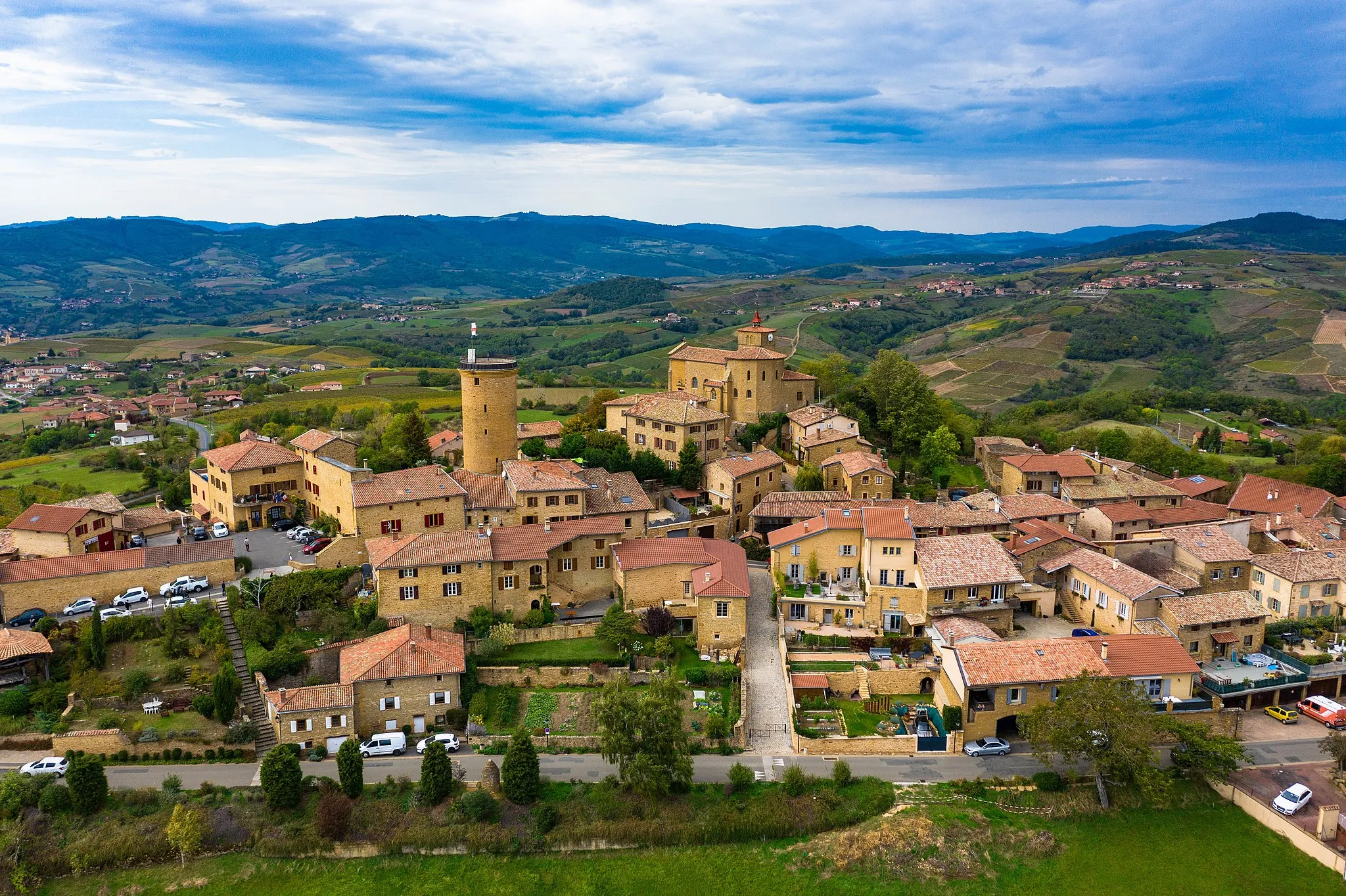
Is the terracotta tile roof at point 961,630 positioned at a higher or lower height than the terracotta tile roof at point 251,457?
lower

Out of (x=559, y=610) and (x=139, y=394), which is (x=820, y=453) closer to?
(x=559, y=610)

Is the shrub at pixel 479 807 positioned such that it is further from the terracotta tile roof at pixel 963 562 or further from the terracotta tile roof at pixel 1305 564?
the terracotta tile roof at pixel 1305 564

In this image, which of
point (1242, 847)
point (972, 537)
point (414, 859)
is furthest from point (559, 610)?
point (1242, 847)

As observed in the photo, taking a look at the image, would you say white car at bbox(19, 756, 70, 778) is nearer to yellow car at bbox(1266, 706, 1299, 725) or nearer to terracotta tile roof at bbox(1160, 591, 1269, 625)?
terracotta tile roof at bbox(1160, 591, 1269, 625)

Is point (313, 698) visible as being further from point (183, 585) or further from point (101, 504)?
point (101, 504)

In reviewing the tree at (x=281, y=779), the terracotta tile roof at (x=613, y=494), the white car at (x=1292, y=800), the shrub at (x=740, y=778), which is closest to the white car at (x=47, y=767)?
the tree at (x=281, y=779)

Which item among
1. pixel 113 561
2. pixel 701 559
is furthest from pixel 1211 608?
pixel 113 561
